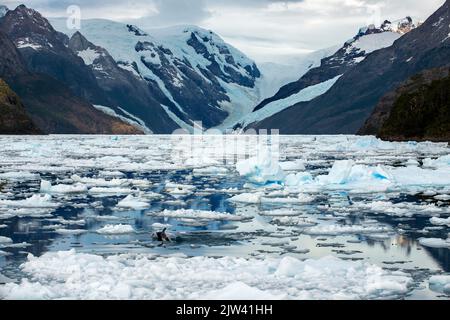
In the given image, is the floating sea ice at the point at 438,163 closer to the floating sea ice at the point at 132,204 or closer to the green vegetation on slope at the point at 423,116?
the floating sea ice at the point at 132,204

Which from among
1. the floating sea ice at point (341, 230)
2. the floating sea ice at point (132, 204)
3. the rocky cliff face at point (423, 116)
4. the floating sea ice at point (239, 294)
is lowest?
the floating sea ice at point (239, 294)

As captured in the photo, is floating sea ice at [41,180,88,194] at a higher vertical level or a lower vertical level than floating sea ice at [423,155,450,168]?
lower

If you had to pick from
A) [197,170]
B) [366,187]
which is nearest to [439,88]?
[197,170]

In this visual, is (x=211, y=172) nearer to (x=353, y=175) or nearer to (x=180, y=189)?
(x=180, y=189)

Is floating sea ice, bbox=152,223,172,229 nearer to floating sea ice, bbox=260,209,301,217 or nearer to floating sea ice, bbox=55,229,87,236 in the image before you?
floating sea ice, bbox=55,229,87,236

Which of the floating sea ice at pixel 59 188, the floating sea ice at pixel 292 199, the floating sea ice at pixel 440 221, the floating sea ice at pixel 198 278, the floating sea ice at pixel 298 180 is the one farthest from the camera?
the floating sea ice at pixel 298 180

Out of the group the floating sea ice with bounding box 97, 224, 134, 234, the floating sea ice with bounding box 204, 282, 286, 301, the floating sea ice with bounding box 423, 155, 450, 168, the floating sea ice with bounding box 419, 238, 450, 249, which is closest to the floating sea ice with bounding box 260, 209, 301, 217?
the floating sea ice with bounding box 97, 224, 134, 234

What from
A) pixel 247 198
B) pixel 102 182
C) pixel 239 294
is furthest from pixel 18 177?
pixel 239 294

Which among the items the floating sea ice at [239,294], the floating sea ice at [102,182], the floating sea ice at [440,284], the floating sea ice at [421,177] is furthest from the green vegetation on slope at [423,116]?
the floating sea ice at [239,294]
